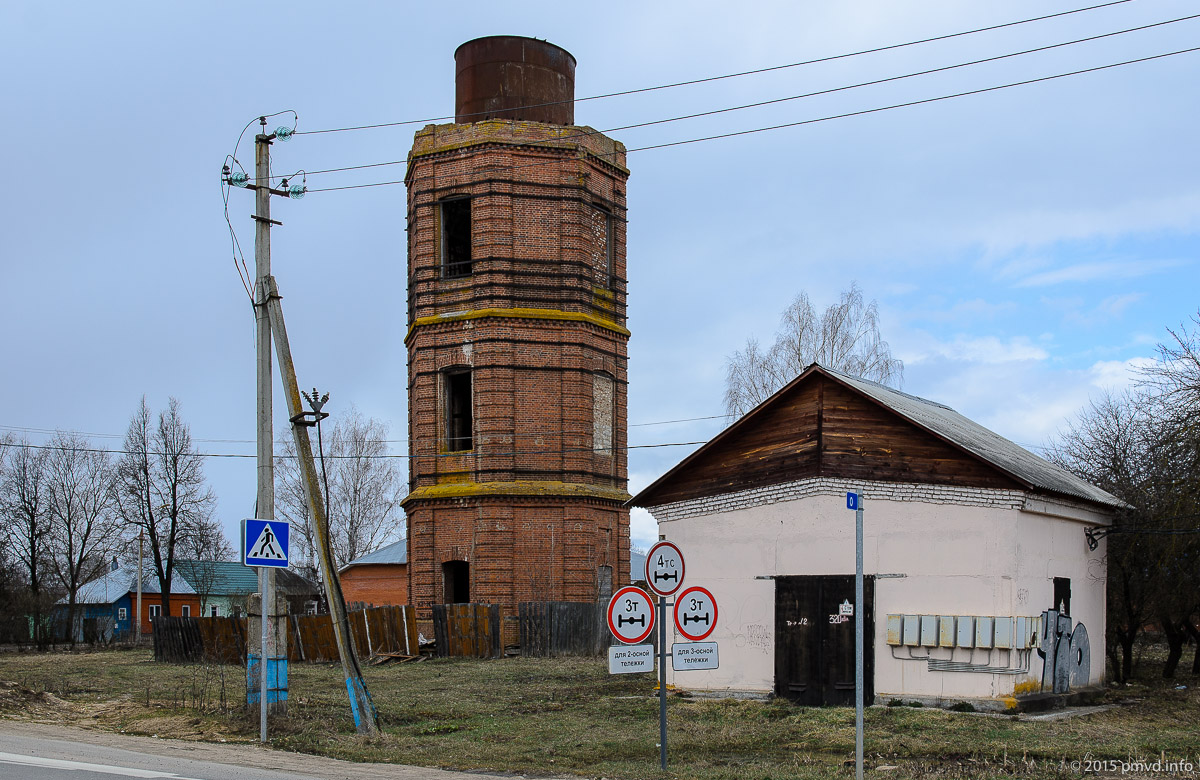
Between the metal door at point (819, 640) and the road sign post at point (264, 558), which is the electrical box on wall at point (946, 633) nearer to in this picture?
the metal door at point (819, 640)

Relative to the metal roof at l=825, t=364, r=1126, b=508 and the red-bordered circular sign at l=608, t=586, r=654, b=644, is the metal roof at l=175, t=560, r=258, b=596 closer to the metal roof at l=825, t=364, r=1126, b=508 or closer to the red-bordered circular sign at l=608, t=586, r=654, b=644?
the metal roof at l=825, t=364, r=1126, b=508

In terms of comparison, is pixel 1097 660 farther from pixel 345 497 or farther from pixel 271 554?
pixel 345 497

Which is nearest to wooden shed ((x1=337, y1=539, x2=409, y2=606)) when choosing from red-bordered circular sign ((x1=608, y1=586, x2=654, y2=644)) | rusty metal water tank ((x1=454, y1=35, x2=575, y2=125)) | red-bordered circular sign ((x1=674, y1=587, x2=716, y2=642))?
rusty metal water tank ((x1=454, y1=35, x2=575, y2=125))

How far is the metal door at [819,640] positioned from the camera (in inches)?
740

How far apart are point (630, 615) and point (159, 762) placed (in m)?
5.24

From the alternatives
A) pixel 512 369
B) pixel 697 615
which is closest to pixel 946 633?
pixel 697 615

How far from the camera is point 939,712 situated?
57.1 feet

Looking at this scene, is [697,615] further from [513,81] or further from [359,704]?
[513,81]

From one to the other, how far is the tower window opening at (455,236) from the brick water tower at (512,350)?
10 cm

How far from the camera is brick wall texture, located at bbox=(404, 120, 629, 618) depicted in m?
34.4

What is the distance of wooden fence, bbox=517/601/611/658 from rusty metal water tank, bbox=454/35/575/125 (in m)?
14.3

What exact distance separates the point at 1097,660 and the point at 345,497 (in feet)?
160

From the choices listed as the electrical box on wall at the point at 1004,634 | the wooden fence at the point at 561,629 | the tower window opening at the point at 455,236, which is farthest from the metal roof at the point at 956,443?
the tower window opening at the point at 455,236

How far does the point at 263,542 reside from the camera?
15172mm
